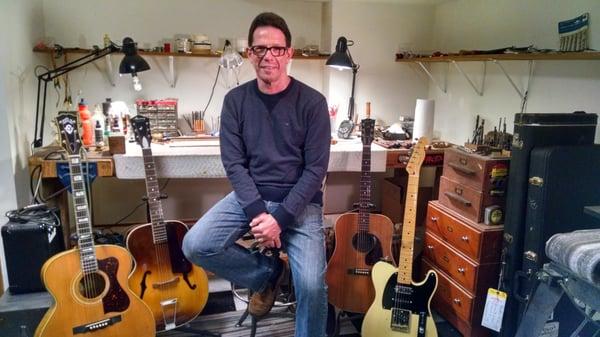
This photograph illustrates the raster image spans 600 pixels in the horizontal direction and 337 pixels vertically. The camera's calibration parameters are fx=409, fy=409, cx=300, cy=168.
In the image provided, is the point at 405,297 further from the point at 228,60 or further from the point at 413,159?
the point at 228,60

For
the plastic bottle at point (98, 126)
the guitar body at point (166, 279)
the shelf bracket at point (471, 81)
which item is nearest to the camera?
the guitar body at point (166, 279)

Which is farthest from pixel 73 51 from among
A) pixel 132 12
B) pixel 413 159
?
pixel 413 159

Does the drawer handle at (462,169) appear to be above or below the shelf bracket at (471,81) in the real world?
below

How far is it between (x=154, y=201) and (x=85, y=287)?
1.53 feet

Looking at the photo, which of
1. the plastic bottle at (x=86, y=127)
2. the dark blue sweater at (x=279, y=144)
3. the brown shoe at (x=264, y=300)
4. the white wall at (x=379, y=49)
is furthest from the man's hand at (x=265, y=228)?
the white wall at (x=379, y=49)

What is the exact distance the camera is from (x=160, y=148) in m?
2.29

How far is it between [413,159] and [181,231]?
1139 millimetres

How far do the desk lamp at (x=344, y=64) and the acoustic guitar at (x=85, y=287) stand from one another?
1.39 m

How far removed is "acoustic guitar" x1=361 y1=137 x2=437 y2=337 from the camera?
1.70 meters

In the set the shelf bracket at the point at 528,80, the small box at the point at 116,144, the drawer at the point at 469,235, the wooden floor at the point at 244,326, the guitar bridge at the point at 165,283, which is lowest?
the wooden floor at the point at 244,326

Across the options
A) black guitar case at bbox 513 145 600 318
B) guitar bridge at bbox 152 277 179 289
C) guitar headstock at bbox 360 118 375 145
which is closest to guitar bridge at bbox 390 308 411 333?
black guitar case at bbox 513 145 600 318

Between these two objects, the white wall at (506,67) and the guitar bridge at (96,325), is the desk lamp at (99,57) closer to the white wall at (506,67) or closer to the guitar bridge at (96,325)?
the guitar bridge at (96,325)

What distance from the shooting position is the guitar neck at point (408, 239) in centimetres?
174

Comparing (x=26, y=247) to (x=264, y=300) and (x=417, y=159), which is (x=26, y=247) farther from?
(x=417, y=159)
